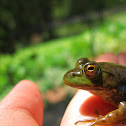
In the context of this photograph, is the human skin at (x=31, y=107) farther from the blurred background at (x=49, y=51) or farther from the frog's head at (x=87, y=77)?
the blurred background at (x=49, y=51)

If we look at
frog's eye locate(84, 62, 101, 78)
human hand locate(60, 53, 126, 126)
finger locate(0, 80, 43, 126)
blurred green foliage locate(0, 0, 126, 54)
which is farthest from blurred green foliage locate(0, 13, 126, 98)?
frog's eye locate(84, 62, 101, 78)

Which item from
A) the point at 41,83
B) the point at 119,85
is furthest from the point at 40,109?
the point at 41,83

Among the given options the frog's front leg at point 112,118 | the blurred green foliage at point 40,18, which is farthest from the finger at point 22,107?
the blurred green foliage at point 40,18

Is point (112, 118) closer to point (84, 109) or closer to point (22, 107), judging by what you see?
point (84, 109)

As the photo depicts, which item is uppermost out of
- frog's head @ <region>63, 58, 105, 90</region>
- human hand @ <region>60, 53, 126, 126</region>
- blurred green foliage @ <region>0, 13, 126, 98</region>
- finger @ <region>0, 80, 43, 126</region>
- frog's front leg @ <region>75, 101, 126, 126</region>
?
frog's head @ <region>63, 58, 105, 90</region>

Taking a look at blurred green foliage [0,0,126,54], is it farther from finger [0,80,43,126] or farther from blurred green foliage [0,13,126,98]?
finger [0,80,43,126]

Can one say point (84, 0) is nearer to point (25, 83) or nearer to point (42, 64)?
point (42, 64)

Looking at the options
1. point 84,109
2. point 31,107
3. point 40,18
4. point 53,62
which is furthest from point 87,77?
point 40,18
